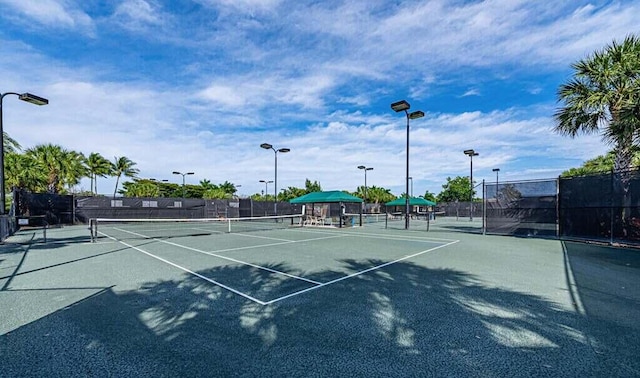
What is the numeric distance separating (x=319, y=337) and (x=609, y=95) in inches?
569

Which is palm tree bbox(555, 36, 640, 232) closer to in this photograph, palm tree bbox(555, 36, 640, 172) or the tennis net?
palm tree bbox(555, 36, 640, 172)

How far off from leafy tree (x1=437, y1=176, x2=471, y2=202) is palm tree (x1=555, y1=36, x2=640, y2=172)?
40643 mm

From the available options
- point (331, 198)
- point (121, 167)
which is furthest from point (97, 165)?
point (331, 198)

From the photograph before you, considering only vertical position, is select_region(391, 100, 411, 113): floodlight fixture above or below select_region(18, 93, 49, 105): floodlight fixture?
above

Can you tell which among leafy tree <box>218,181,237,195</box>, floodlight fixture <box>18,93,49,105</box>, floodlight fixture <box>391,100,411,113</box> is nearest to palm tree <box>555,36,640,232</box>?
floodlight fixture <box>391,100,411,113</box>

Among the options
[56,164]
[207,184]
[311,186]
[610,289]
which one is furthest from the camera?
[207,184]

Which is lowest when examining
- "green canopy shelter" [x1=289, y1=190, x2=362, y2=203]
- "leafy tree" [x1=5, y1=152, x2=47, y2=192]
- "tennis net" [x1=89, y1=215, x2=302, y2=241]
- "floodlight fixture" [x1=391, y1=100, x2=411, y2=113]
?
"tennis net" [x1=89, y1=215, x2=302, y2=241]

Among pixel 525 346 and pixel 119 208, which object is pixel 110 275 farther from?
pixel 119 208

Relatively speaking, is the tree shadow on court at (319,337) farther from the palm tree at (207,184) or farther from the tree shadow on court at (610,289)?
the palm tree at (207,184)

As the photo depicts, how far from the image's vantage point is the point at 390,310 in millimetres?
4020

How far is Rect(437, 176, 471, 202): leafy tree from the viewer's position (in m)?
50.3

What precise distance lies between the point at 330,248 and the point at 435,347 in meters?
6.87

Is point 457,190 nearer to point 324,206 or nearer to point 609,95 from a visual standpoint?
point 324,206

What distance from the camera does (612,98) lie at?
11.0 metres
